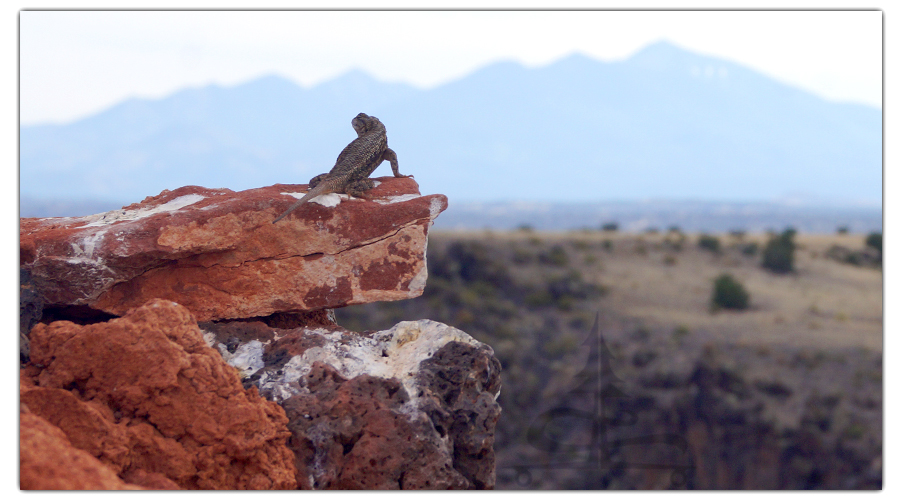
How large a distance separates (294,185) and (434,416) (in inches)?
91.0

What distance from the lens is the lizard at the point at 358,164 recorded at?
5785 millimetres

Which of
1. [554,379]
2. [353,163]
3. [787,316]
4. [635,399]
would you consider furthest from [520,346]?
[353,163]

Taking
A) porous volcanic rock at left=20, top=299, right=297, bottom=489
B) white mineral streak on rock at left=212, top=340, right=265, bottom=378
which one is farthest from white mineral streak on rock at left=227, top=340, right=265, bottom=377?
porous volcanic rock at left=20, top=299, right=297, bottom=489

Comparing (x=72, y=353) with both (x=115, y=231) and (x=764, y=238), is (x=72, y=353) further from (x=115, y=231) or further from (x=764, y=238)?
(x=764, y=238)

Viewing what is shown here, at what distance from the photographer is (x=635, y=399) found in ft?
96.0

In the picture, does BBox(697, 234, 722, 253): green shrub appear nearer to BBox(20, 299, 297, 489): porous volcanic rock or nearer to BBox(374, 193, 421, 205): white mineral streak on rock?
BBox(374, 193, 421, 205): white mineral streak on rock

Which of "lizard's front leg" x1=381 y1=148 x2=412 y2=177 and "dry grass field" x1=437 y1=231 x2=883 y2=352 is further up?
"lizard's front leg" x1=381 y1=148 x2=412 y2=177

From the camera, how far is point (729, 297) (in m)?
37.4

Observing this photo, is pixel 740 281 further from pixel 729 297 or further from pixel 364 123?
pixel 364 123

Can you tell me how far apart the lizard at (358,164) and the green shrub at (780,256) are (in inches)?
1582

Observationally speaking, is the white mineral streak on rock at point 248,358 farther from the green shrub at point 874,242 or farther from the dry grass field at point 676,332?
the green shrub at point 874,242

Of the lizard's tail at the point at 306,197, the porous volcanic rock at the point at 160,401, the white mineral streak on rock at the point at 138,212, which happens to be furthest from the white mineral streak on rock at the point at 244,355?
the white mineral streak on rock at the point at 138,212

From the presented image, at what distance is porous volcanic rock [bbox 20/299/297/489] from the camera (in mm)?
4375

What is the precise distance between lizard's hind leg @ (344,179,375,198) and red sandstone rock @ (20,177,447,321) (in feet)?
0.30
